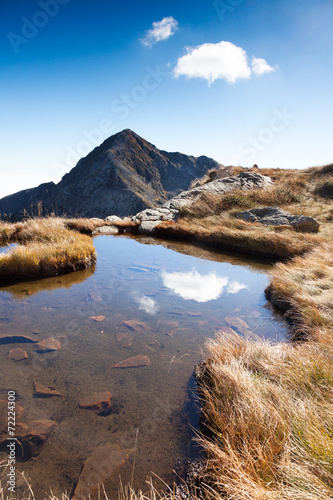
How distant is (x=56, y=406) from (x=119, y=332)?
169 centimetres

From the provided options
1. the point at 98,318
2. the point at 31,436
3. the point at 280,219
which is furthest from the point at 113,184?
the point at 31,436

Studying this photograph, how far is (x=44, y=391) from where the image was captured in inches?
111

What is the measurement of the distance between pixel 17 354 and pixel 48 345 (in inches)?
17.0

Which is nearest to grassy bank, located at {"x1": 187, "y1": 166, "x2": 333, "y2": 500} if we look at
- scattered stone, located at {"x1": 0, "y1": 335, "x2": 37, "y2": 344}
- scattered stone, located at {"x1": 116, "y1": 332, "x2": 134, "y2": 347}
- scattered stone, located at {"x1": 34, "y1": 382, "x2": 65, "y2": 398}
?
scattered stone, located at {"x1": 116, "y1": 332, "x2": 134, "y2": 347}

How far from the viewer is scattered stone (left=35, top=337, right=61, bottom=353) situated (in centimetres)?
361

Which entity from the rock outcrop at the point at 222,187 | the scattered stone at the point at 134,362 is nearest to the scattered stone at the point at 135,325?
the scattered stone at the point at 134,362

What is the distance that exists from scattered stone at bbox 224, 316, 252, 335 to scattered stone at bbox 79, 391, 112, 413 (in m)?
2.80

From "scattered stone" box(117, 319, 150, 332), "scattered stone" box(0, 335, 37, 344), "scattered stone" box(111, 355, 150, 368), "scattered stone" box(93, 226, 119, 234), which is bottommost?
"scattered stone" box(111, 355, 150, 368)

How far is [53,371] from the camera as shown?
10.4 feet

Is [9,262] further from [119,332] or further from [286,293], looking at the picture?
[286,293]

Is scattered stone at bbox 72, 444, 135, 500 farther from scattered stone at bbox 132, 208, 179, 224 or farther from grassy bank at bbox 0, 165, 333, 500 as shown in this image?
scattered stone at bbox 132, 208, 179, 224

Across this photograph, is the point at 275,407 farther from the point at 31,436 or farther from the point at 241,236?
the point at 241,236

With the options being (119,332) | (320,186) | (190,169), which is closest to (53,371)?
(119,332)

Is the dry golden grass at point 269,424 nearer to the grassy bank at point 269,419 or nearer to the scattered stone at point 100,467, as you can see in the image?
the grassy bank at point 269,419
